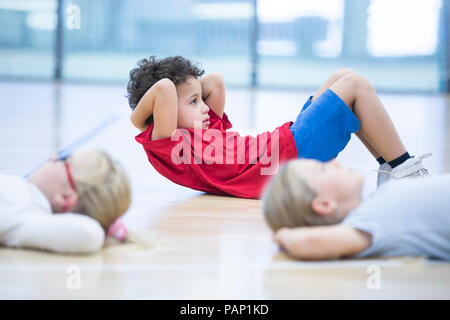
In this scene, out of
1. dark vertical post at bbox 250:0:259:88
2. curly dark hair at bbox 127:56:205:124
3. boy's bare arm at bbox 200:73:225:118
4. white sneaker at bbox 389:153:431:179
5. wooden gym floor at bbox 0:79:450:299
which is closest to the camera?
wooden gym floor at bbox 0:79:450:299

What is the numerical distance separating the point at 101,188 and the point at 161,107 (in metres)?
0.57

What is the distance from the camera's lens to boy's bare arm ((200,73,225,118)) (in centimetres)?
199

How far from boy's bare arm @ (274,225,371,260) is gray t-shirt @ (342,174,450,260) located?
2cm

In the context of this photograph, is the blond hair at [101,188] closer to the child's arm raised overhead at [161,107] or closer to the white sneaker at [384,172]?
the child's arm raised overhead at [161,107]

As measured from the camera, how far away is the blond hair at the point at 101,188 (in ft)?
3.96

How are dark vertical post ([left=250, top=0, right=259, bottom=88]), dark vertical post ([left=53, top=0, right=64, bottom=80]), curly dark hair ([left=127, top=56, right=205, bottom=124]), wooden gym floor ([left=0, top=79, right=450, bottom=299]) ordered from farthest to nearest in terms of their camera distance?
dark vertical post ([left=250, top=0, right=259, bottom=88])
dark vertical post ([left=53, top=0, right=64, bottom=80])
curly dark hair ([left=127, top=56, right=205, bottom=124])
wooden gym floor ([left=0, top=79, right=450, bottom=299])

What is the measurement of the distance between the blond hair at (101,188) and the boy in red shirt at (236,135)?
21.2 inches

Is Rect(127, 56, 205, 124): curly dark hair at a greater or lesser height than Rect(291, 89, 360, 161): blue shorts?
greater

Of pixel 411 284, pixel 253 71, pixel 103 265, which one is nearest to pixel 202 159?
pixel 103 265

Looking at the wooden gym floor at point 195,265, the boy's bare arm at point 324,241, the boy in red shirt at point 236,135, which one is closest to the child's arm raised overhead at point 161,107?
the boy in red shirt at point 236,135

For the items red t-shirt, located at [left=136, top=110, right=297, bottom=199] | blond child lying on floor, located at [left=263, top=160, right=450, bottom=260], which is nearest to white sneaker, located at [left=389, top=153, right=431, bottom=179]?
red t-shirt, located at [left=136, top=110, right=297, bottom=199]

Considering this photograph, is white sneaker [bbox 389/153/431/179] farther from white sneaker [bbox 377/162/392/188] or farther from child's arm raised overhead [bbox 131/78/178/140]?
child's arm raised overhead [bbox 131/78/178/140]

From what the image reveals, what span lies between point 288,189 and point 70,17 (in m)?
5.93

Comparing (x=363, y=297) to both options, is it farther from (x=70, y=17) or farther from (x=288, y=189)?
(x=70, y=17)
